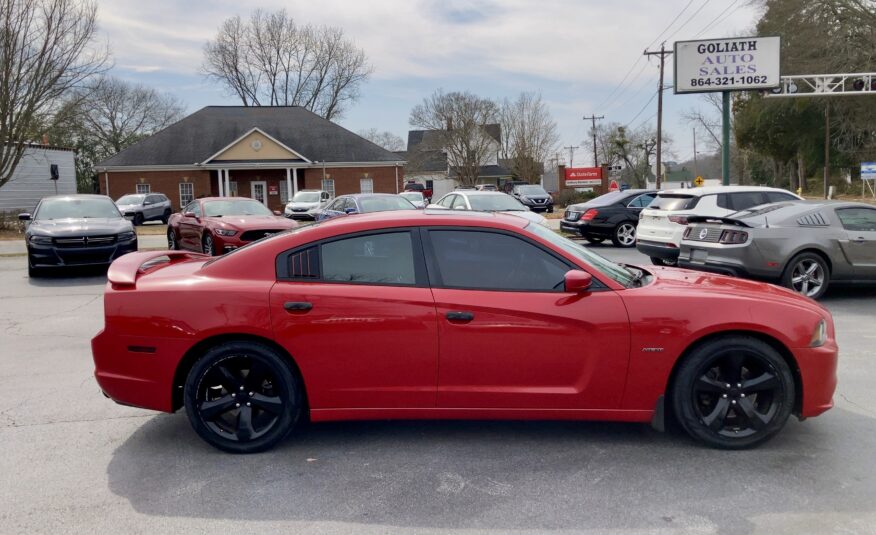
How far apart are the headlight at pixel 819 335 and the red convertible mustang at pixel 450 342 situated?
1cm

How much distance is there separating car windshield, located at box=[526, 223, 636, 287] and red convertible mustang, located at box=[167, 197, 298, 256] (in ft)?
30.3

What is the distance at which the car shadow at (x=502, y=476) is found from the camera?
3.54 meters

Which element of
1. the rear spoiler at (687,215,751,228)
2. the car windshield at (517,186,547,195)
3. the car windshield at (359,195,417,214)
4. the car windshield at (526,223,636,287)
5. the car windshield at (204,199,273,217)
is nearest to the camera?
the car windshield at (526,223,636,287)

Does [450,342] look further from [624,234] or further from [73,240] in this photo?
[624,234]

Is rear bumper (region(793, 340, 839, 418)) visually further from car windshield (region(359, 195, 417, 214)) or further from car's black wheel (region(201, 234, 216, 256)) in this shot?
car windshield (region(359, 195, 417, 214))

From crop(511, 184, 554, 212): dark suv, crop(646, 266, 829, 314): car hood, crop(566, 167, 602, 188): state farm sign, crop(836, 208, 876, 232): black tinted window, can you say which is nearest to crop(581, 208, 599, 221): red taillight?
crop(836, 208, 876, 232): black tinted window

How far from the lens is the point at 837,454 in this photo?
4.24 meters

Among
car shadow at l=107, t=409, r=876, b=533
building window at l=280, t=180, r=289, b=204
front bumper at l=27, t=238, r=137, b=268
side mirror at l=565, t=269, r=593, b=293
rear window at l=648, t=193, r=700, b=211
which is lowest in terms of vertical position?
car shadow at l=107, t=409, r=876, b=533

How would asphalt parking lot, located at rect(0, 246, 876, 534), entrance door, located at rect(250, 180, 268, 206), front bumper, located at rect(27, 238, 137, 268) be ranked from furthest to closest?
entrance door, located at rect(250, 180, 268, 206) < front bumper, located at rect(27, 238, 137, 268) < asphalt parking lot, located at rect(0, 246, 876, 534)

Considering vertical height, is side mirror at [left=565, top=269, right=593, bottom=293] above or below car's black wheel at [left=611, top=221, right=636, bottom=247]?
above

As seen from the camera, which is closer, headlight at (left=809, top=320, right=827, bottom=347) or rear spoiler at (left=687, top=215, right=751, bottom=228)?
headlight at (left=809, top=320, right=827, bottom=347)

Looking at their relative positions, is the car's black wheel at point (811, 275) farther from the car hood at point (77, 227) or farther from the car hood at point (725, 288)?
the car hood at point (77, 227)

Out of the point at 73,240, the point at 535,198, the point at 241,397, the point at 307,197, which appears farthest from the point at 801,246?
the point at 535,198

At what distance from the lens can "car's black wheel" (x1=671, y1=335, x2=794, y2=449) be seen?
4.20 metres
